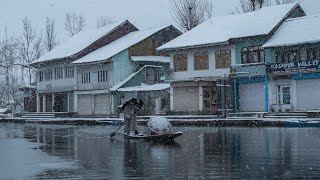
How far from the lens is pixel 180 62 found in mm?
44438

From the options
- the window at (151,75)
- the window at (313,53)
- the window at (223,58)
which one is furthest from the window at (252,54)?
the window at (151,75)

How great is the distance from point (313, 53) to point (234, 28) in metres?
7.43

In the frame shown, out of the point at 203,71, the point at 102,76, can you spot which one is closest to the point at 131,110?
the point at 203,71

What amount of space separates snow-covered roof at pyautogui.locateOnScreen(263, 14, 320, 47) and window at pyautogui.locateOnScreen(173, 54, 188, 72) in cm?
791

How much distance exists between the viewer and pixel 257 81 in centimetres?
4016

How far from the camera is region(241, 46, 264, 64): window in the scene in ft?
132

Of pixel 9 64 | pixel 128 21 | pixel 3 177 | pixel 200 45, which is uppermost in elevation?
pixel 128 21

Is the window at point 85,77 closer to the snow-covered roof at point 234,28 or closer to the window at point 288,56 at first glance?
the snow-covered roof at point 234,28

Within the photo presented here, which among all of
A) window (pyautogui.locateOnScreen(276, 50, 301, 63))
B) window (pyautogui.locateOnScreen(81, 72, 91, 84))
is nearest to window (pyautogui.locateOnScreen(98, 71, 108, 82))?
window (pyautogui.locateOnScreen(81, 72, 91, 84))

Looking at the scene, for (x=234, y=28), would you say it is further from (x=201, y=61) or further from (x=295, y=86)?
(x=295, y=86)

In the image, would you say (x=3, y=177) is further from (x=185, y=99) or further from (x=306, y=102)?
(x=185, y=99)

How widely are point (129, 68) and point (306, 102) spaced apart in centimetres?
1914

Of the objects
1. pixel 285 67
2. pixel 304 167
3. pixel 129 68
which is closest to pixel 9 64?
pixel 304 167

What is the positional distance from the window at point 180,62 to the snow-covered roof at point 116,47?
6.80 m
